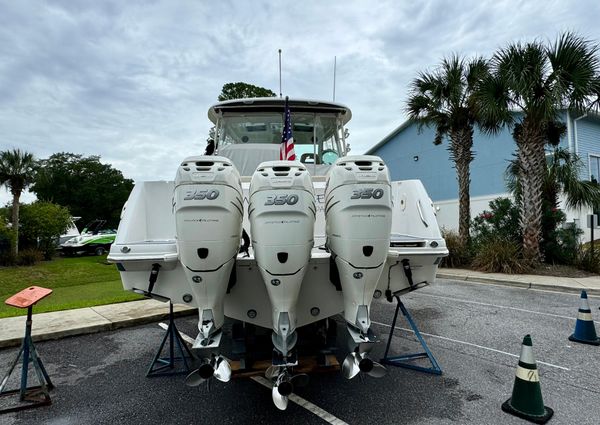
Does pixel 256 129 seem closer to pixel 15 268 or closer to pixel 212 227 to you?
pixel 212 227

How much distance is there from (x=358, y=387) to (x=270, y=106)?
A: 3.48 metres

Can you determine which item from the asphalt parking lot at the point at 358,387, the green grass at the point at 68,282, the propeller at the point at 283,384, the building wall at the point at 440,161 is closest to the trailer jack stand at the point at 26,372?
the asphalt parking lot at the point at 358,387

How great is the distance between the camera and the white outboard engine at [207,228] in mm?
2594

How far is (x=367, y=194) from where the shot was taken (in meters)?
2.67

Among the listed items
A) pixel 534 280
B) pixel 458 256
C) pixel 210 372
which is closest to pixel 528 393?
pixel 210 372

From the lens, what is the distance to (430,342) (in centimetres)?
508

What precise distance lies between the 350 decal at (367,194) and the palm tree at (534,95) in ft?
30.9

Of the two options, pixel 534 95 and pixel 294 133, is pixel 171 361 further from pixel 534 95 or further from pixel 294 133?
pixel 534 95

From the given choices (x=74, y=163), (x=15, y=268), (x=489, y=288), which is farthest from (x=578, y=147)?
(x=74, y=163)

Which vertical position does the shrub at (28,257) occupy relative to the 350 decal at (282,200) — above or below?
below

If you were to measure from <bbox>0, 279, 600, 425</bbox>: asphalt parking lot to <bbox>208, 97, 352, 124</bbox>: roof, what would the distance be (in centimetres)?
306

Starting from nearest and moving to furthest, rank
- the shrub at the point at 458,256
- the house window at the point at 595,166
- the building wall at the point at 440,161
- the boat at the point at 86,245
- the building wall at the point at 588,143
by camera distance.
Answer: the shrub at the point at 458,256 → the building wall at the point at 588,143 → the house window at the point at 595,166 → the building wall at the point at 440,161 → the boat at the point at 86,245

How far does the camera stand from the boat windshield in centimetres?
524

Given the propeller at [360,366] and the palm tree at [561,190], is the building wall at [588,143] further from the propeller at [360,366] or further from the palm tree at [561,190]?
the propeller at [360,366]
